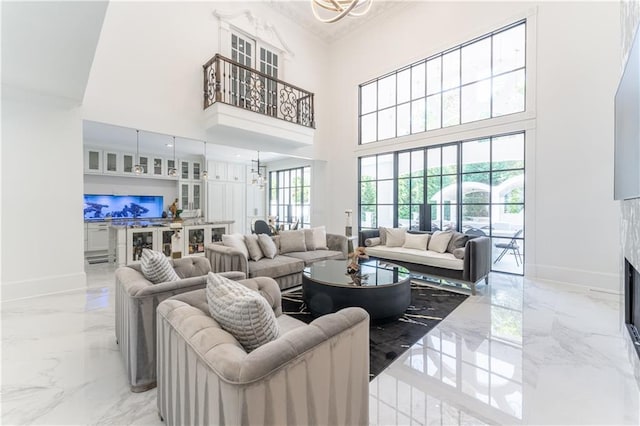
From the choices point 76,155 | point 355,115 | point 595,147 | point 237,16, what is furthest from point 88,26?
point 595,147

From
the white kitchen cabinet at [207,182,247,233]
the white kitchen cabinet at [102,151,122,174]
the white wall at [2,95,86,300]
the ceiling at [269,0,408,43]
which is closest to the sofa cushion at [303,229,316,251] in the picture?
the white wall at [2,95,86,300]

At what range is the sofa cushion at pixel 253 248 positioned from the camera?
13.5 ft

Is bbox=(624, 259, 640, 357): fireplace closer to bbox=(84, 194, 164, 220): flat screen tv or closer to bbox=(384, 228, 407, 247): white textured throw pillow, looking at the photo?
bbox=(384, 228, 407, 247): white textured throw pillow

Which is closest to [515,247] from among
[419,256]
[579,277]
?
[579,277]

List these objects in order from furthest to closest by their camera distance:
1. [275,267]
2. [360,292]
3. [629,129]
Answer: [275,267] → [360,292] → [629,129]

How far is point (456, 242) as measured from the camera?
15.1 feet

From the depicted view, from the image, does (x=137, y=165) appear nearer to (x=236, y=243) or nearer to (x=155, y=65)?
(x=155, y=65)

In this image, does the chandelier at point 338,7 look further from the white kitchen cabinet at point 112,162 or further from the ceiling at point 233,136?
the white kitchen cabinet at point 112,162

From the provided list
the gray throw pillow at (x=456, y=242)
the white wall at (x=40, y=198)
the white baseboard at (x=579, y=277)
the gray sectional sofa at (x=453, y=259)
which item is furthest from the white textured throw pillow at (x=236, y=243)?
the white baseboard at (x=579, y=277)

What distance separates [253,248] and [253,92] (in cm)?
350

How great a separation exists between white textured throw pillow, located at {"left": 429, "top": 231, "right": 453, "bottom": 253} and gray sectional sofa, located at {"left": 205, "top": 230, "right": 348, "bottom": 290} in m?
1.63

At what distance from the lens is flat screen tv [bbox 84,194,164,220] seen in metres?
7.02

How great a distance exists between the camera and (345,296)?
2.91 metres

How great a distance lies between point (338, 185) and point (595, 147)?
4.80m
